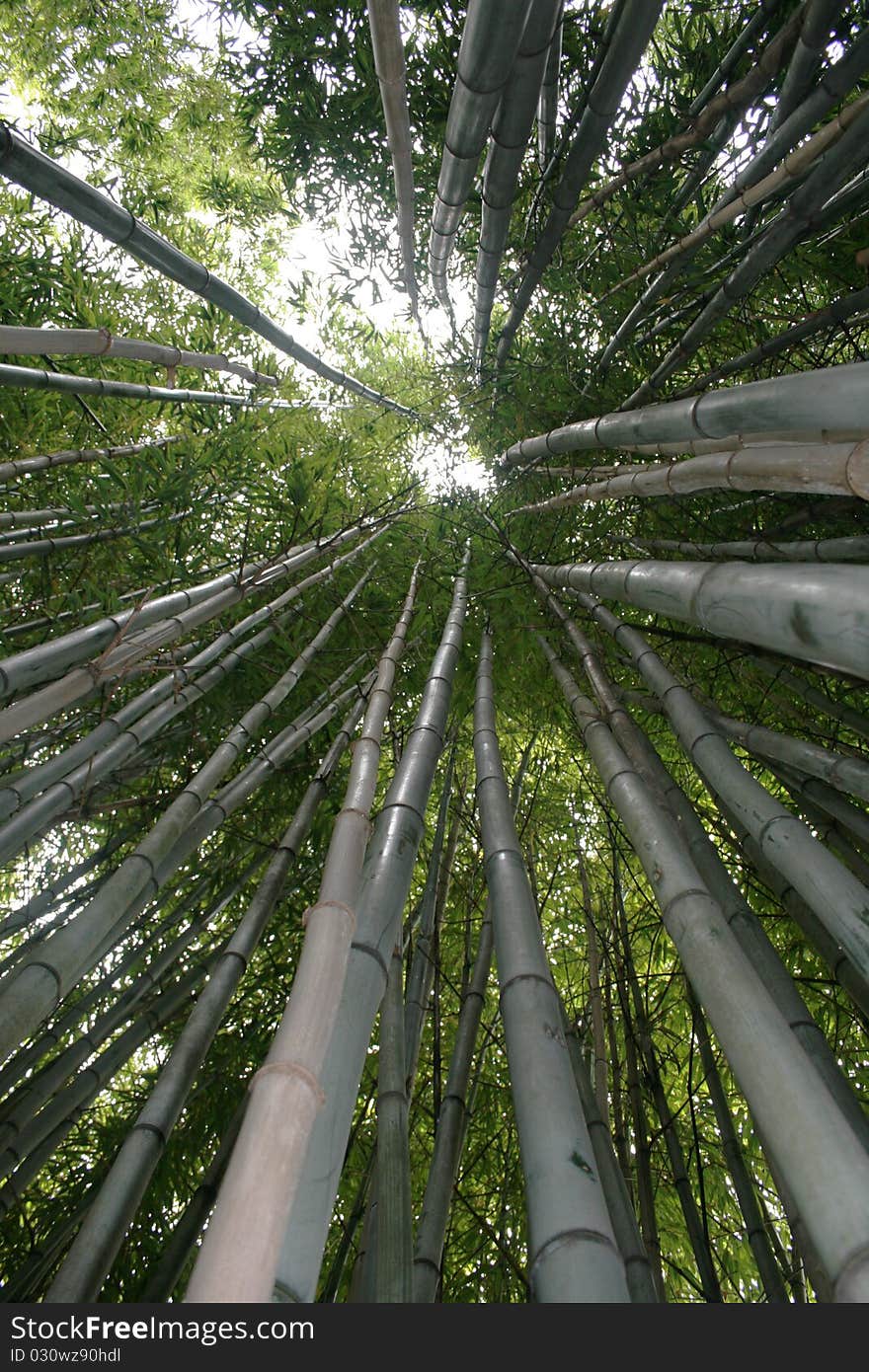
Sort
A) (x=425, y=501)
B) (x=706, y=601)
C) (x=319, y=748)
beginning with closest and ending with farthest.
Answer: (x=706, y=601)
(x=319, y=748)
(x=425, y=501)

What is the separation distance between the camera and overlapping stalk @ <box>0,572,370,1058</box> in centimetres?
135

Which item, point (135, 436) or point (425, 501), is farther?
point (425, 501)

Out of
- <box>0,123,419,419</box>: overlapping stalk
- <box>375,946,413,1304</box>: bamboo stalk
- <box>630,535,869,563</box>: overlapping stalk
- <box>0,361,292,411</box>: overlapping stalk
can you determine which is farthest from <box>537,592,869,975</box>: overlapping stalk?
<box>0,361,292,411</box>: overlapping stalk

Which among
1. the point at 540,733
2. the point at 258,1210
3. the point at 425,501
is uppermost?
the point at 425,501

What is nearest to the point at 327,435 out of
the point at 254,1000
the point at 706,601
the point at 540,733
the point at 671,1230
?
the point at 540,733

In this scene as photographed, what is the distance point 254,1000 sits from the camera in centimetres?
344

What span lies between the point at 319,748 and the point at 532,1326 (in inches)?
119

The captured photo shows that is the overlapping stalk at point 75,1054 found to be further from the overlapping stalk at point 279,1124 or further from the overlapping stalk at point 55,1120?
the overlapping stalk at point 279,1124

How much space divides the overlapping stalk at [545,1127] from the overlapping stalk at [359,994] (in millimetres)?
242

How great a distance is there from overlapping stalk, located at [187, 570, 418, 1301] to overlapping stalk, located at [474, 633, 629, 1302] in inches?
15.1

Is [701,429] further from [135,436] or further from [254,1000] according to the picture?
[135,436]

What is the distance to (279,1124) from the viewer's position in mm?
759

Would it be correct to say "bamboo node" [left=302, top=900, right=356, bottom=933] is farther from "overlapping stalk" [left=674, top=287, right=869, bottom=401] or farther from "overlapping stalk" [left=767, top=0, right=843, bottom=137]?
"overlapping stalk" [left=767, top=0, right=843, bottom=137]

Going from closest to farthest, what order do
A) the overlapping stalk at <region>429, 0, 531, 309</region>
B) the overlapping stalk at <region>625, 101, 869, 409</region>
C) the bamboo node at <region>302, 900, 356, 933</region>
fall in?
the bamboo node at <region>302, 900, 356, 933</region>, the overlapping stalk at <region>429, 0, 531, 309</region>, the overlapping stalk at <region>625, 101, 869, 409</region>
